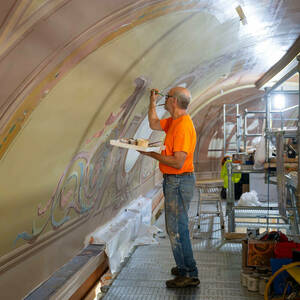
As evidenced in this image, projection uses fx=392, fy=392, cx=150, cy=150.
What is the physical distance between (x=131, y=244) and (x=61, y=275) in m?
2.10

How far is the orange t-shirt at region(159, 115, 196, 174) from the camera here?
3655mm

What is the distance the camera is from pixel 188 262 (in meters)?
3.96

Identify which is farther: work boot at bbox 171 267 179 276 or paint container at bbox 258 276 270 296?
work boot at bbox 171 267 179 276

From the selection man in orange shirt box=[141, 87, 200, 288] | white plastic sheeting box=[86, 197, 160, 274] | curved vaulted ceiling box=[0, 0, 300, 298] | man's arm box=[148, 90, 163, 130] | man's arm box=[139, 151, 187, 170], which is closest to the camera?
curved vaulted ceiling box=[0, 0, 300, 298]

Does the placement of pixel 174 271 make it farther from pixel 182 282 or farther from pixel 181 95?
pixel 181 95

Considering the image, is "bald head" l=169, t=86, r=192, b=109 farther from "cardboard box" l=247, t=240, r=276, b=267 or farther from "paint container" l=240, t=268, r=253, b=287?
"paint container" l=240, t=268, r=253, b=287

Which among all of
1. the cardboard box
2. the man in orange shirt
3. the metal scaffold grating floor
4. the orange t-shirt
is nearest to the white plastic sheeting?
the metal scaffold grating floor

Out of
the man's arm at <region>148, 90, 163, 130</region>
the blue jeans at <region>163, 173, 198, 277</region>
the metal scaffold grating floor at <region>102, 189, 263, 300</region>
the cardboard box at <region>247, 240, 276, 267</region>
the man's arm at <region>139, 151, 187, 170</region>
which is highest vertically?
the man's arm at <region>148, 90, 163, 130</region>

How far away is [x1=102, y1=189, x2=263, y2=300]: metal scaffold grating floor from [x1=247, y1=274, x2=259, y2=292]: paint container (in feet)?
0.21

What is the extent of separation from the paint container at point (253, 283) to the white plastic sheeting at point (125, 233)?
1.53 meters

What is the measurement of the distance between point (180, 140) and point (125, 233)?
227 cm

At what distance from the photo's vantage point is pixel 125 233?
5.45 meters

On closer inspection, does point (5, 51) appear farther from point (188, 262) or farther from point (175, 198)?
point (188, 262)

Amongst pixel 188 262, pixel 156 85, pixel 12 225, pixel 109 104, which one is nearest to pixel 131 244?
pixel 188 262
